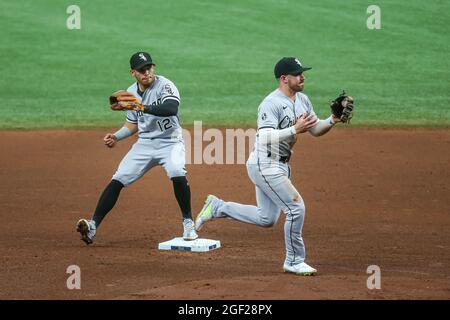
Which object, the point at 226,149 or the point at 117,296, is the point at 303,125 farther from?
the point at 226,149

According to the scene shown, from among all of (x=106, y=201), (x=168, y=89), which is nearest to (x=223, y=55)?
(x=168, y=89)

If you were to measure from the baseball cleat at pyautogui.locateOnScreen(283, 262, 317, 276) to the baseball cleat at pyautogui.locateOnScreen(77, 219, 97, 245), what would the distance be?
7.53 feet

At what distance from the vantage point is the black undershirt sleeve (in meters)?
9.12

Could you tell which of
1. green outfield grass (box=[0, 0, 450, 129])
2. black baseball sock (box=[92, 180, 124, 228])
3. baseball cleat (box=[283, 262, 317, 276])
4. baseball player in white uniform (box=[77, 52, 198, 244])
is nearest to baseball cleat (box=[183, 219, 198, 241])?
baseball player in white uniform (box=[77, 52, 198, 244])

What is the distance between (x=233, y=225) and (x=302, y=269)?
2.85 m

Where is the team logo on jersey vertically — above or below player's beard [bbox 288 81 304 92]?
below

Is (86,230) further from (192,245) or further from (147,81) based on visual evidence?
(147,81)

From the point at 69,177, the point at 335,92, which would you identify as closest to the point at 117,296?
the point at 69,177

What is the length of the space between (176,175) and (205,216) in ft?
1.64

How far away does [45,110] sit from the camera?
60.5ft

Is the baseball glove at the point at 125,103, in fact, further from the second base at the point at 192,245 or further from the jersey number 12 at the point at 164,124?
the second base at the point at 192,245

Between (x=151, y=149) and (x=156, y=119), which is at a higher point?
(x=156, y=119)

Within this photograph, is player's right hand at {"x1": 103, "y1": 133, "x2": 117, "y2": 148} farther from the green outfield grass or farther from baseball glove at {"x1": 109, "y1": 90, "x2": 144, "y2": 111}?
the green outfield grass

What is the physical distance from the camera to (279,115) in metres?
8.33
